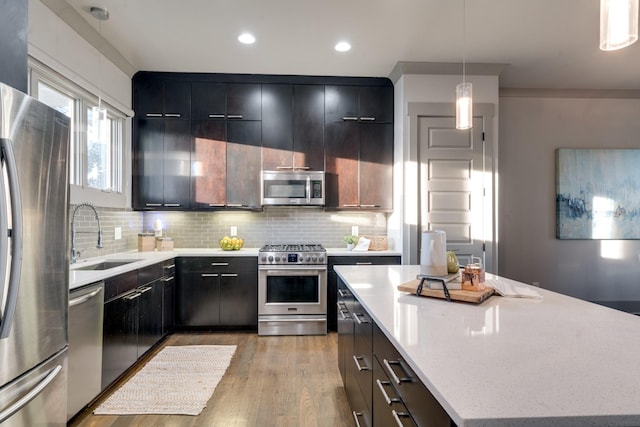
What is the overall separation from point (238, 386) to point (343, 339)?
87cm

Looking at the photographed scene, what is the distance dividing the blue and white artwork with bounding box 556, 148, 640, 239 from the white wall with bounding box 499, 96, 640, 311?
0.09m

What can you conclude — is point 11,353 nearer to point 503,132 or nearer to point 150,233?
point 150,233

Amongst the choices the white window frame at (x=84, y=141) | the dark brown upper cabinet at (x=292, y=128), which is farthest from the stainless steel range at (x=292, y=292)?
the white window frame at (x=84, y=141)

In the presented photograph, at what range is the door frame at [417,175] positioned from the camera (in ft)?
12.8

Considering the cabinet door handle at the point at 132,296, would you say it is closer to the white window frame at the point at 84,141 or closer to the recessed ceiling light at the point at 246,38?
the white window frame at the point at 84,141

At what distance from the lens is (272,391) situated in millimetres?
2668

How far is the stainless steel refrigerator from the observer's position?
126 cm

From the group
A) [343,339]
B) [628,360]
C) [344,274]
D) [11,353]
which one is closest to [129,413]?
[11,353]

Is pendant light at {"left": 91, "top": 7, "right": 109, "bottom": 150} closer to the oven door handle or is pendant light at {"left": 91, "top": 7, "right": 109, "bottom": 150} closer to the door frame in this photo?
the oven door handle

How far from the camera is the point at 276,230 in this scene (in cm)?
459

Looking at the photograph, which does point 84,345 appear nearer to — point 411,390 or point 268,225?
point 411,390

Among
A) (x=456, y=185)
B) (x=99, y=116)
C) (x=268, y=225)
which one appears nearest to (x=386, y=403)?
(x=99, y=116)

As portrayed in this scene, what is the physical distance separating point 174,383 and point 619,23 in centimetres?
314

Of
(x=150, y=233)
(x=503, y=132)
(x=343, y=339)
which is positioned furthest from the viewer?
(x=503, y=132)
